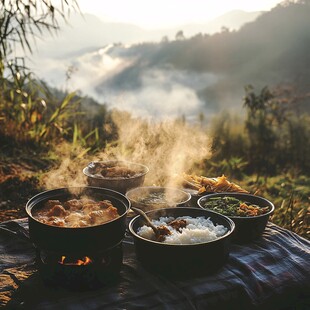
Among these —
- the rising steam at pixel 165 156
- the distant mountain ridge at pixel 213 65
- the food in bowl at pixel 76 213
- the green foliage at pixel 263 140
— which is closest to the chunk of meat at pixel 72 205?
the food in bowl at pixel 76 213

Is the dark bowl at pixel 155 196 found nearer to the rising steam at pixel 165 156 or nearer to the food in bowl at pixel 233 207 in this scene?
the food in bowl at pixel 233 207

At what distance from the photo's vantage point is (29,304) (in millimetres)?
2057

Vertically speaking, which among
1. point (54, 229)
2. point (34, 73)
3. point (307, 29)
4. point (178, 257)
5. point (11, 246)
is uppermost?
point (307, 29)

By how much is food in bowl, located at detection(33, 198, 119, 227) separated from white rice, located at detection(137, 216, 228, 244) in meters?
0.25

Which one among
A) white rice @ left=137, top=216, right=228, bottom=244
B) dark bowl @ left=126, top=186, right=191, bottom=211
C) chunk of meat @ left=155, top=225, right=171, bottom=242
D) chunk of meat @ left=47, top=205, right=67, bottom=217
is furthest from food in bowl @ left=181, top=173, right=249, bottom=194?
chunk of meat @ left=47, top=205, right=67, bottom=217

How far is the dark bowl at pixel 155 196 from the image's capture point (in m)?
3.08

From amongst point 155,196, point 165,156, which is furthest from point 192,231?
point 165,156

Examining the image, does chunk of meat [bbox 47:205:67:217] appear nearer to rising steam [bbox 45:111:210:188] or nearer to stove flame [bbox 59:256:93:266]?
stove flame [bbox 59:256:93:266]

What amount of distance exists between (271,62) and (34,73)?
56.4 m

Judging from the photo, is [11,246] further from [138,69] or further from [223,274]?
[138,69]

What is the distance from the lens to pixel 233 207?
2977 mm

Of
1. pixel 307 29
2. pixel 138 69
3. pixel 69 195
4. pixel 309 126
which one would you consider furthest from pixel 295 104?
pixel 138 69

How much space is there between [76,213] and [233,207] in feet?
3.95

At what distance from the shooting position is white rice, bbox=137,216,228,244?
2.34 meters
